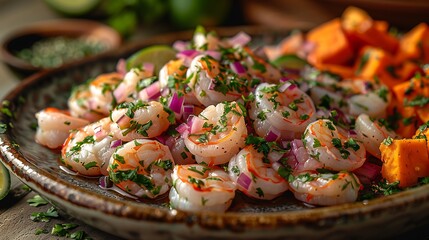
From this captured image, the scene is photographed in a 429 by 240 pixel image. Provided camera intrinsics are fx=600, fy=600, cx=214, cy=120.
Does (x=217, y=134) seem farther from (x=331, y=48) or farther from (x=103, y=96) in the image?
(x=331, y=48)

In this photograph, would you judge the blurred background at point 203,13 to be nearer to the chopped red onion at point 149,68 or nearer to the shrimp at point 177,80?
the chopped red onion at point 149,68

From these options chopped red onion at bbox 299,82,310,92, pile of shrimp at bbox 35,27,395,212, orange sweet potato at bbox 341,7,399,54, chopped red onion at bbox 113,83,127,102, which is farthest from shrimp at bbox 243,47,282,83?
orange sweet potato at bbox 341,7,399,54

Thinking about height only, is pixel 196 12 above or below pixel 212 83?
below

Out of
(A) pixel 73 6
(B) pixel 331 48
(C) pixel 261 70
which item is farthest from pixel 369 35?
(A) pixel 73 6

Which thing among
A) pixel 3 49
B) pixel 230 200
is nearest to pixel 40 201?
pixel 230 200

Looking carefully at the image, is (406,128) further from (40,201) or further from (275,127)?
(40,201)

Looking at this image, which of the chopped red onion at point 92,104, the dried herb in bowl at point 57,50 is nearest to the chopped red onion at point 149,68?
the chopped red onion at point 92,104
